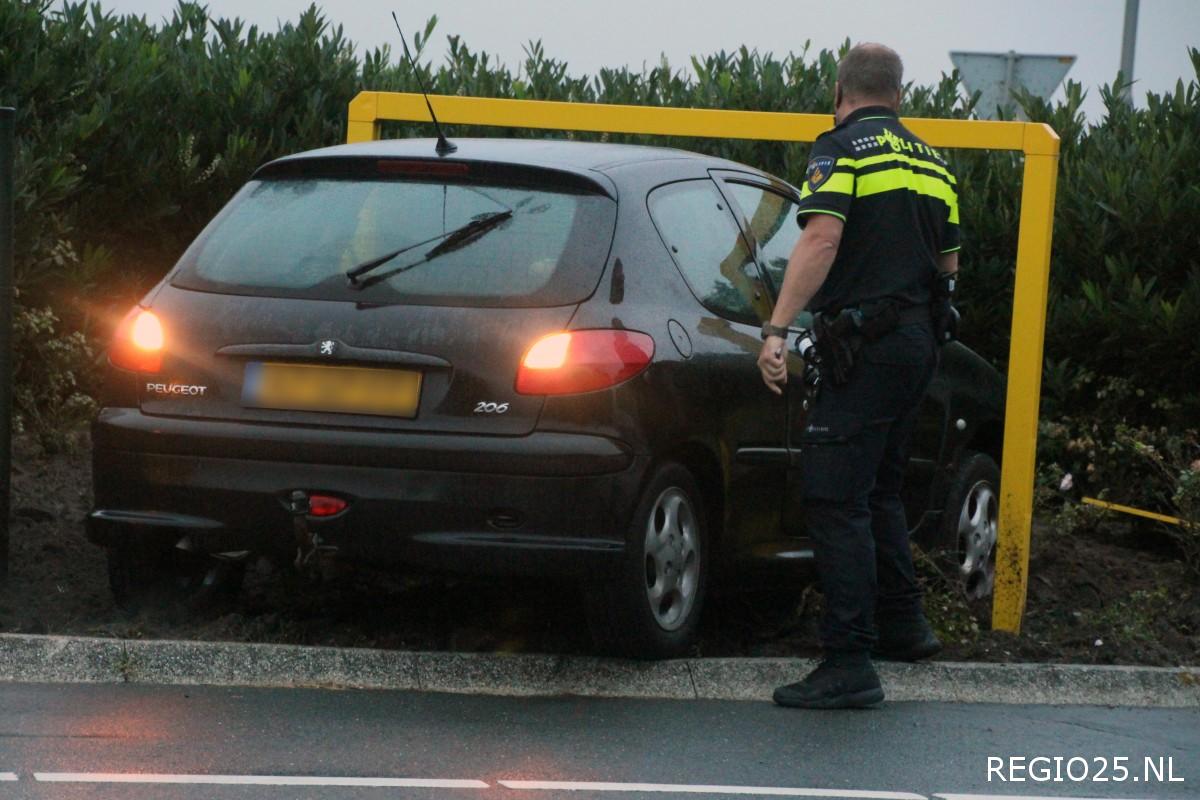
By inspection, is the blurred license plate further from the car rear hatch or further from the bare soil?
the bare soil

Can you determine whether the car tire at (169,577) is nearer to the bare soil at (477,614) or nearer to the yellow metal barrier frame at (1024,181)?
the bare soil at (477,614)

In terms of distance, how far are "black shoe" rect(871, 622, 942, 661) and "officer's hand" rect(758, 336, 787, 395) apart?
1072 millimetres

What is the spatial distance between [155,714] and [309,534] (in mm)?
660

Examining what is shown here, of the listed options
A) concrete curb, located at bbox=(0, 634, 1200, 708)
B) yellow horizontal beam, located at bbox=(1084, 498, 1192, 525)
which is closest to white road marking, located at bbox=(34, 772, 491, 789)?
concrete curb, located at bbox=(0, 634, 1200, 708)

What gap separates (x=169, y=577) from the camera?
6.48m

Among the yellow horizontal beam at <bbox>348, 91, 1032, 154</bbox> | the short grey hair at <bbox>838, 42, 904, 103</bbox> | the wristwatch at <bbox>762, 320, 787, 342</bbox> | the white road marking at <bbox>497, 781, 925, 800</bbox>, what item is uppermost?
the short grey hair at <bbox>838, 42, 904, 103</bbox>

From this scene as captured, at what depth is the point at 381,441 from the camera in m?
5.69

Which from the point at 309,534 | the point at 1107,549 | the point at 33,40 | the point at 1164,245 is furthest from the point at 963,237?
the point at 309,534

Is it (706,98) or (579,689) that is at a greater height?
(706,98)

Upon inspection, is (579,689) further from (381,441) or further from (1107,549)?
(1107,549)

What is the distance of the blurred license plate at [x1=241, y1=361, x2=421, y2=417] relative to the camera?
5742mm

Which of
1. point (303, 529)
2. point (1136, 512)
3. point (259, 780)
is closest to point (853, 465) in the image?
point (303, 529)

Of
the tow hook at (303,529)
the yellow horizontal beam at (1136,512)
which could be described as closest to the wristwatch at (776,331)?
the tow hook at (303,529)

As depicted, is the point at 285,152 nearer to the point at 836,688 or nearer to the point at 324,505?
the point at 324,505
